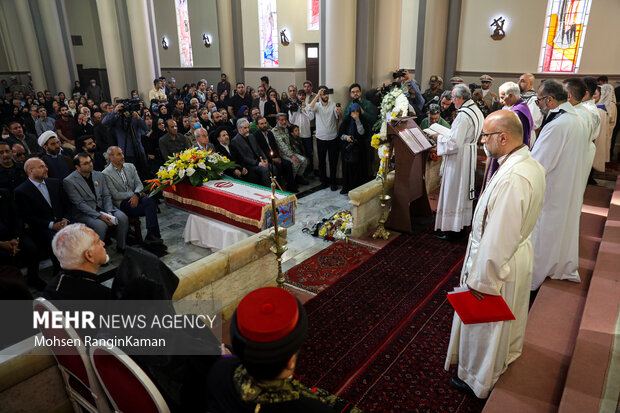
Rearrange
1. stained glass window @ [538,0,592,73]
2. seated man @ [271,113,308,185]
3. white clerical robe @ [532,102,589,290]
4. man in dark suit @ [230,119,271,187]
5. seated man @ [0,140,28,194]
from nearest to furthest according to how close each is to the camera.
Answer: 1. white clerical robe @ [532,102,589,290]
2. seated man @ [0,140,28,194]
3. man in dark suit @ [230,119,271,187]
4. seated man @ [271,113,308,185]
5. stained glass window @ [538,0,592,73]

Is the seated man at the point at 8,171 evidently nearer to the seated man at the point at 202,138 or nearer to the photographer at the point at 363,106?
the seated man at the point at 202,138

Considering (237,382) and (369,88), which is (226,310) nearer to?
(237,382)

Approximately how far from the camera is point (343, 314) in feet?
13.2

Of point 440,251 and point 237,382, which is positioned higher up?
point 237,382

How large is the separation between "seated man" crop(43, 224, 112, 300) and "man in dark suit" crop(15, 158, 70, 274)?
9.05 feet

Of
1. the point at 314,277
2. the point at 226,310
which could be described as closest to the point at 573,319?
the point at 314,277

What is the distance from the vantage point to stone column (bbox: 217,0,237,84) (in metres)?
15.0

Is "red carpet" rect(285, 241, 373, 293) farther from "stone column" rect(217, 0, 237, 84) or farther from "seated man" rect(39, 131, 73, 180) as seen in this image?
"stone column" rect(217, 0, 237, 84)

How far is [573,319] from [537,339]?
494 millimetres

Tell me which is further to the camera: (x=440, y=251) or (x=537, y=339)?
(x=440, y=251)

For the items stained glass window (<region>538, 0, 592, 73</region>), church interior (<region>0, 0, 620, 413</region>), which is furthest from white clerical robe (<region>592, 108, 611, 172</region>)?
stained glass window (<region>538, 0, 592, 73</region>)

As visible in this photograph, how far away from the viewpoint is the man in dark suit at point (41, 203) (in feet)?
15.6

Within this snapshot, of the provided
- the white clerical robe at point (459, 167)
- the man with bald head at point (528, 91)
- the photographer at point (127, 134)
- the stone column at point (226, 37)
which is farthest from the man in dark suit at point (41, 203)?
the stone column at point (226, 37)

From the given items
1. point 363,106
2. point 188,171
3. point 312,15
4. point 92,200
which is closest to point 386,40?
point 363,106
